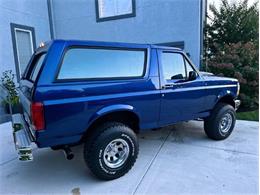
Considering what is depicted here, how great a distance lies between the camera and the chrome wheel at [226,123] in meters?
4.40

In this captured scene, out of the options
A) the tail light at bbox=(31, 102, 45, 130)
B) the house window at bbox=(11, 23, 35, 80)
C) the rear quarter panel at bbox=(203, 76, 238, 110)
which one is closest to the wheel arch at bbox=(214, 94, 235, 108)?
the rear quarter panel at bbox=(203, 76, 238, 110)

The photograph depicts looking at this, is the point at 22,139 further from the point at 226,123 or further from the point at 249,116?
the point at 249,116

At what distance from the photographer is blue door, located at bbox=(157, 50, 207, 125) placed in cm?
349

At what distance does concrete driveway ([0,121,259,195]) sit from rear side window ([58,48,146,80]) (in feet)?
4.93

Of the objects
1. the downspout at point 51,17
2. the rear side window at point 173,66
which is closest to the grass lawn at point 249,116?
the rear side window at point 173,66

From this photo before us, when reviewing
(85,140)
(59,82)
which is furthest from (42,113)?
(85,140)

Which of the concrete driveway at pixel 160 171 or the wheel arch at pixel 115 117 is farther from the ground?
the wheel arch at pixel 115 117

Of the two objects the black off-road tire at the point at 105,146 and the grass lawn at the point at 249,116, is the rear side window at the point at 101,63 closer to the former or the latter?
the black off-road tire at the point at 105,146

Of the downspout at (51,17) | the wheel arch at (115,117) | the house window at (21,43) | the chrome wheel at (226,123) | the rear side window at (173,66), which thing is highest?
the downspout at (51,17)

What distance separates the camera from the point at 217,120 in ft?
13.9

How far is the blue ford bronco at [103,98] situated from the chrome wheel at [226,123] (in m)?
0.74

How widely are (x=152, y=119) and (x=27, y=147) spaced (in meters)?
1.80

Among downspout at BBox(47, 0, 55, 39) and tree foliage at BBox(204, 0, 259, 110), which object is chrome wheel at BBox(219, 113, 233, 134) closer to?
tree foliage at BBox(204, 0, 259, 110)

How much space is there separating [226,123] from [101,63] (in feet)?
9.90
